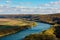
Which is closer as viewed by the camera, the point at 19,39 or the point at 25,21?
the point at 19,39

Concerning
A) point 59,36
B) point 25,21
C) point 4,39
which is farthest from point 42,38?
point 25,21

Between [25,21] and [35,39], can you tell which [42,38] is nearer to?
[35,39]

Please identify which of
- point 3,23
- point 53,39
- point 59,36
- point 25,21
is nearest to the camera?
point 53,39

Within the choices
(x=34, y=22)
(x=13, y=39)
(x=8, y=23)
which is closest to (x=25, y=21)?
(x=34, y=22)

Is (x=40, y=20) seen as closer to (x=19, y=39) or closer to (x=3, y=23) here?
(x=3, y=23)

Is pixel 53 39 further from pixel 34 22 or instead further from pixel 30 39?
pixel 34 22

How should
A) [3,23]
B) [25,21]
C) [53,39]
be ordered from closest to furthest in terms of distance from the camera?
[53,39]
[3,23]
[25,21]

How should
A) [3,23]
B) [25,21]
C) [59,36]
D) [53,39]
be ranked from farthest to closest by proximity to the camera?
[25,21] < [3,23] < [59,36] < [53,39]

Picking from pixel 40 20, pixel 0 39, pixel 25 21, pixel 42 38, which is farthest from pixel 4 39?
pixel 40 20

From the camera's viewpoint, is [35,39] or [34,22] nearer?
[35,39]
